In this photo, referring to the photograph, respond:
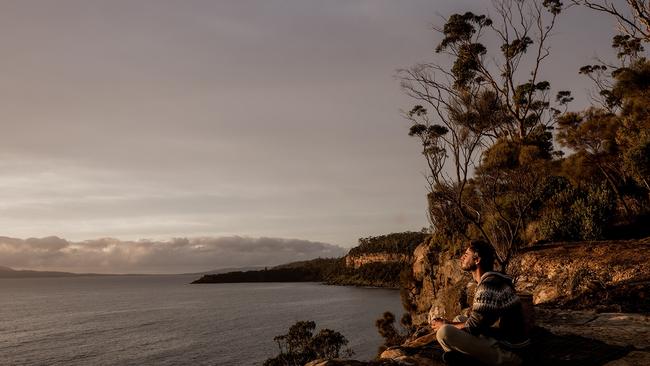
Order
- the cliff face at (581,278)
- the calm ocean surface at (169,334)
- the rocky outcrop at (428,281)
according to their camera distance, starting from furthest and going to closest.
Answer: the calm ocean surface at (169,334) < the rocky outcrop at (428,281) < the cliff face at (581,278)

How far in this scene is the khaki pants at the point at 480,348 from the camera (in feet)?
16.1

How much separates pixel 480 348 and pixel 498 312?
0.45 metres

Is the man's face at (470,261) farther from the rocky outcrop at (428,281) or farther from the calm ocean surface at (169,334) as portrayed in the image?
the calm ocean surface at (169,334)

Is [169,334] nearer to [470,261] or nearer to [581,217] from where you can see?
[581,217]

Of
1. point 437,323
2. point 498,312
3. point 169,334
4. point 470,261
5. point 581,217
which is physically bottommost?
point 169,334

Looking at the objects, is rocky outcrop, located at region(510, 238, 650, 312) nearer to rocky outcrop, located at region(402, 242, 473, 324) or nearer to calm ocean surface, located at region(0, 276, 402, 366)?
rocky outcrop, located at region(402, 242, 473, 324)

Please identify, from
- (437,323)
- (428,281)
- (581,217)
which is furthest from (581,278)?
(428,281)

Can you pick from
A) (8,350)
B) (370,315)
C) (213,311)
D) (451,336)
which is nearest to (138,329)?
(8,350)

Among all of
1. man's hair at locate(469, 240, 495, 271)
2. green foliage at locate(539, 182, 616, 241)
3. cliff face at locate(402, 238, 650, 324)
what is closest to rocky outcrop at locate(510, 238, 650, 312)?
cliff face at locate(402, 238, 650, 324)

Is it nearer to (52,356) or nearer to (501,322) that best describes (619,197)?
(501,322)

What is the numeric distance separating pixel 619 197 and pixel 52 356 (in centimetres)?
6668

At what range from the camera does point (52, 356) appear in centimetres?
5881

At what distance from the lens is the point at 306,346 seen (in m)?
43.3

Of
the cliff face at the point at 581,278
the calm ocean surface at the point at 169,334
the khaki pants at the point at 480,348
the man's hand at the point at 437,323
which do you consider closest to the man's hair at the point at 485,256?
the khaki pants at the point at 480,348
